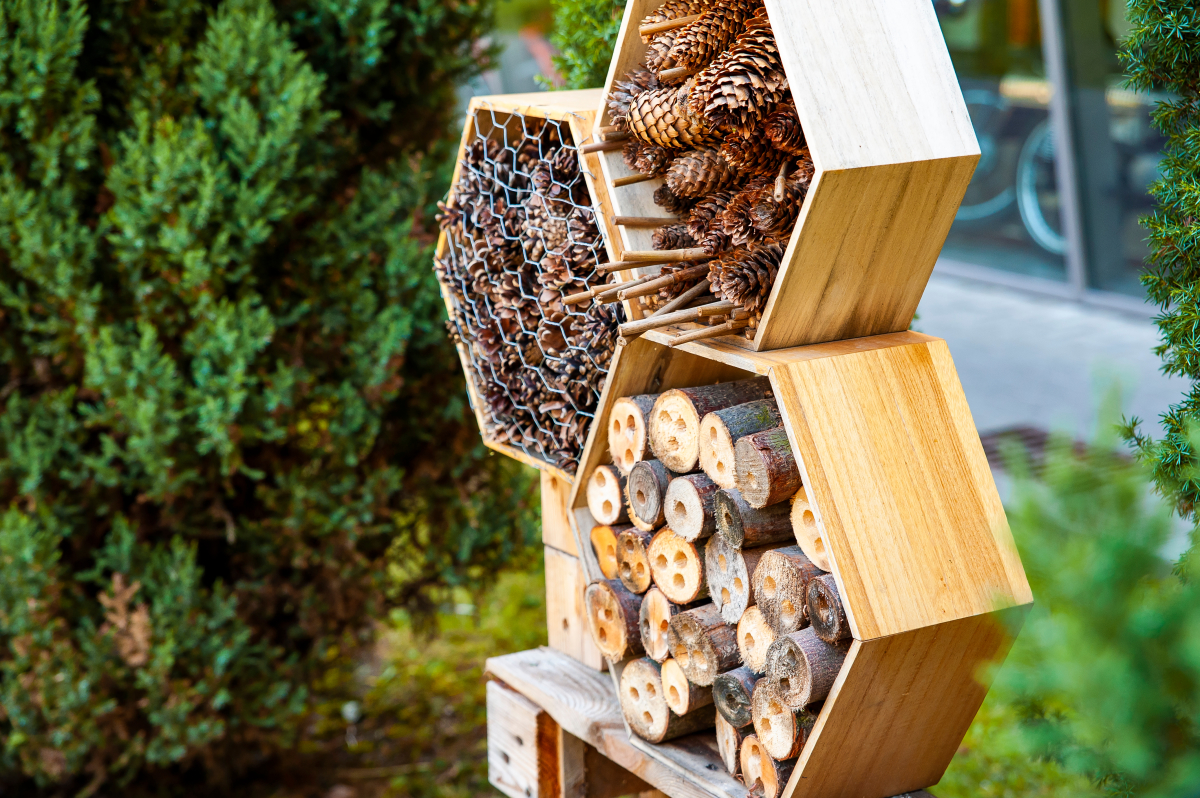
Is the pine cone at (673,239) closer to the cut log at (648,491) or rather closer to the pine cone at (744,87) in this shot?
the pine cone at (744,87)

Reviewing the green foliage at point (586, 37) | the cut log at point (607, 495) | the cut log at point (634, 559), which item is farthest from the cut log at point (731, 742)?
the green foliage at point (586, 37)

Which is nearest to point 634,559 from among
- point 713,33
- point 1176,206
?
point 713,33

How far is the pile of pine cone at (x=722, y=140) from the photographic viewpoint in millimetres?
1284

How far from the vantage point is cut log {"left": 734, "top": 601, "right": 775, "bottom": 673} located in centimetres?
139

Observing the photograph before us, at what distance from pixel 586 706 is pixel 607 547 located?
12.9 inches

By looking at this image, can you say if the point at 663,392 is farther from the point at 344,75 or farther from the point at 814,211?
the point at 344,75

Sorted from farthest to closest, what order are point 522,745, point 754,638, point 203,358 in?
point 203,358
point 522,745
point 754,638

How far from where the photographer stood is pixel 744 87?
1278mm

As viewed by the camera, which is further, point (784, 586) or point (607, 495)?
point (607, 495)

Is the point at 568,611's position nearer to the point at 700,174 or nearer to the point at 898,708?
the point at 898,708

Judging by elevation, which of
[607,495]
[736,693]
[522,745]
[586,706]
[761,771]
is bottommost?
[522,745]

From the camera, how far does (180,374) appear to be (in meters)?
2.43

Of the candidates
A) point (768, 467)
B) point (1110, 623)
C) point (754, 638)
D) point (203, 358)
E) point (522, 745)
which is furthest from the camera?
point (203, 358)

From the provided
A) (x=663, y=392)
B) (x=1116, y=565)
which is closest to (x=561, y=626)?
(x=663, y=392)
